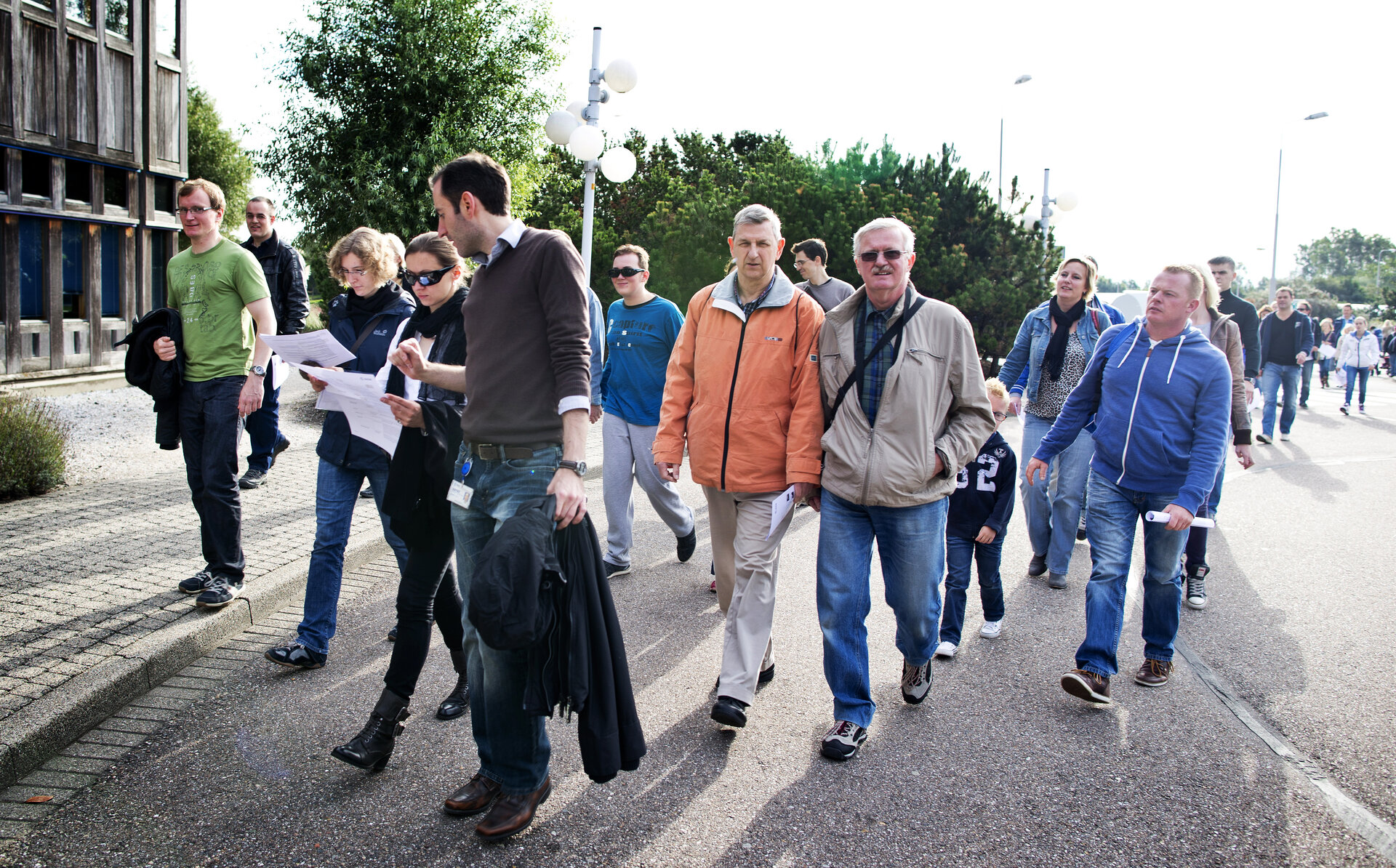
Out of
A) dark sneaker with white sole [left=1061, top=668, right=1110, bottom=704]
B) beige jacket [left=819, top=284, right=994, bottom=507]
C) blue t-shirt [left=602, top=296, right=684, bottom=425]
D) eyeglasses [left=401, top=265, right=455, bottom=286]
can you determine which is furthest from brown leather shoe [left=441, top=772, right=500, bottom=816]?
blue t-shirt [left=602, top=296, right=684, bottom=425]

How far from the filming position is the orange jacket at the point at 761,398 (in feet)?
12.7

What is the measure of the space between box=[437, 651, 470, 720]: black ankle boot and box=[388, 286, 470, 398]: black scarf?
1125 mm

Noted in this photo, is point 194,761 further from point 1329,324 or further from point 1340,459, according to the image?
point 1329,324

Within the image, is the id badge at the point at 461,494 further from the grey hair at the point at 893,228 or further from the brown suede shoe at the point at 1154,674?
the brown suede shoe at the point at 1154,674

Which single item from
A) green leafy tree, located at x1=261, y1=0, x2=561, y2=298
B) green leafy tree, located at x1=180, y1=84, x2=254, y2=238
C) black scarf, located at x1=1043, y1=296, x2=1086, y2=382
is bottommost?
black scarf, located at x1=1043, y1=296, x2=1086, y2=382

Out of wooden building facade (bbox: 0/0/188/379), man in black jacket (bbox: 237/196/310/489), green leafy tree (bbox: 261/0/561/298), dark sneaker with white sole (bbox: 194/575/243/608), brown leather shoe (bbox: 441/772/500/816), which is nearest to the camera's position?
brown leather shoe (bbox: 441/772/500/816)

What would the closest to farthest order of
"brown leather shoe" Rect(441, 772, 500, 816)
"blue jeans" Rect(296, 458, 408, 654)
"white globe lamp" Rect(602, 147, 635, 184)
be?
1. "brown leather shoe" Rect(441, 772, 500, 816)
2. "blue jeans" Rect(296, 458, 408, 654)
3. "white globe lamp" Rect(602, 147, 635, 184)

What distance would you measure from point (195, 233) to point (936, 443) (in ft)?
12.8

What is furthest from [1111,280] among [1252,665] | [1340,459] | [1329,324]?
[1252,665]

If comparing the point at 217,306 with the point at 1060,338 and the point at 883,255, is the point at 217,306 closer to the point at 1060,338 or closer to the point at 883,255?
the point at 883,255

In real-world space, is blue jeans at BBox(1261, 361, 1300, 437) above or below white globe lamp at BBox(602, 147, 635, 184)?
below

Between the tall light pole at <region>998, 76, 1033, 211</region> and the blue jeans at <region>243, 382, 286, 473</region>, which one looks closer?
the blue jeans at <region>243, 382, 286, 473</region>

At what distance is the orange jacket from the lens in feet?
12.7

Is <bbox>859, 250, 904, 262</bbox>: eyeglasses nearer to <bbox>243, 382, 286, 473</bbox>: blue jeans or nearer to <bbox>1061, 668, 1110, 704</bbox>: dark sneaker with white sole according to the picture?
<bbox>1061, 668, 1110, 704</bbox>: dark sneaker with white sole
